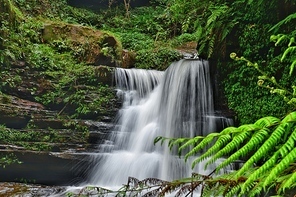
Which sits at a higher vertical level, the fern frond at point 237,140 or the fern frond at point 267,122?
the fern frond at point 267,122

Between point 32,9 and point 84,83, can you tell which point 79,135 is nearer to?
point 84,83

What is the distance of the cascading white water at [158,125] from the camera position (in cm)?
591

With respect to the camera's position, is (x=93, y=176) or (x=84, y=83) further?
(x=84, y=83)

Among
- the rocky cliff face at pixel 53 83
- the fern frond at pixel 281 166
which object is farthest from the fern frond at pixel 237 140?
the rocky cliff face at pixel 53 83

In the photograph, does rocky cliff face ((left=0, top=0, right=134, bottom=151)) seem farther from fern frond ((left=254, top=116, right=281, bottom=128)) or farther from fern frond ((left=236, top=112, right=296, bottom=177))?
fern frond ((left=236, top=112, right=296, bottom=177))

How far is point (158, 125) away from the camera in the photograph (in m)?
6.93

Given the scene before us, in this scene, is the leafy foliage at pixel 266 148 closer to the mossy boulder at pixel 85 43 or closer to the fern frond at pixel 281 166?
the fern frond at pixel 281 166

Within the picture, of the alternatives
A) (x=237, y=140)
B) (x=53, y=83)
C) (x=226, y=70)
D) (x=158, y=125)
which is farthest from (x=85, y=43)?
(x=237, y=140)

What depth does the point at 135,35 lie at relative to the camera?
45.6 ft

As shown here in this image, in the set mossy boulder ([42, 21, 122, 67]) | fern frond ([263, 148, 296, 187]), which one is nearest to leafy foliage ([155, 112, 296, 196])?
fern frond ([263, 148, 296, 187])

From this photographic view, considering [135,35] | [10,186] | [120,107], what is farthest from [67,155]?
[135,35]

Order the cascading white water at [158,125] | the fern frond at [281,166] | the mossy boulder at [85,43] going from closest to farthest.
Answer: the fern frond at [281,166] → the cascading white water at [158,125] → the mossy boulder at [85,43]

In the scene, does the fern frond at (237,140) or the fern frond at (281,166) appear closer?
the fern frond at (281,166)

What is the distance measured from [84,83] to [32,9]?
16.0ft
